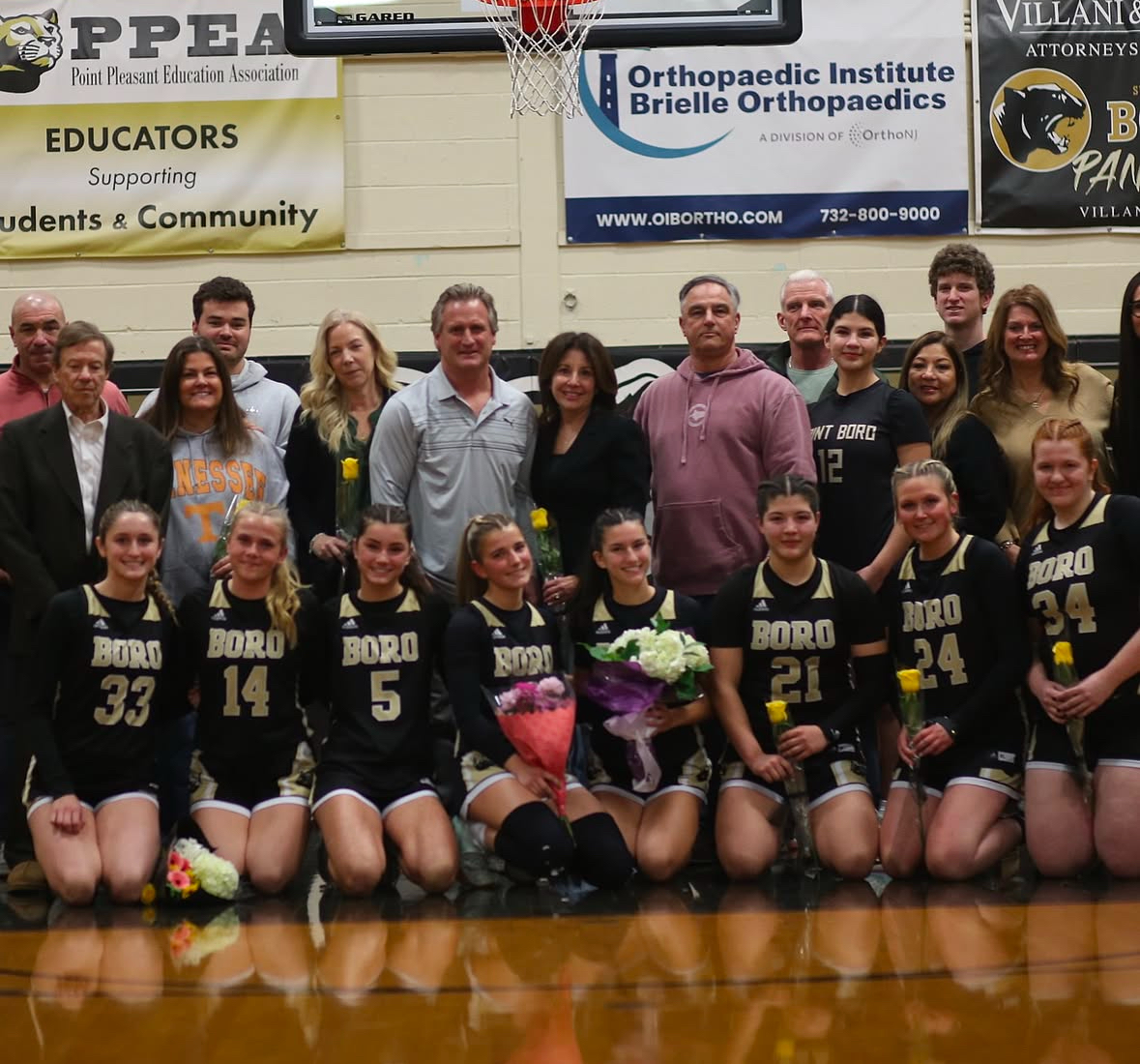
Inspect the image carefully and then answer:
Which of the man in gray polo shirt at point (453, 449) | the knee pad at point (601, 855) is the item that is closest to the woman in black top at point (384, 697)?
the man in gray polo shirt at point (453, 449)

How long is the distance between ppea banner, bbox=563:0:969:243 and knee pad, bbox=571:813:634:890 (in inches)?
144

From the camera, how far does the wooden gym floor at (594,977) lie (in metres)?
2.85

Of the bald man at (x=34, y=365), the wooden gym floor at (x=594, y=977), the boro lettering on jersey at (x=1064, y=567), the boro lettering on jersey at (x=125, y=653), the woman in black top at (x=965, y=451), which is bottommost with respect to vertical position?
the wooden gym floor at (x=594, y=977)

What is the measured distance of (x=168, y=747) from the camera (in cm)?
488

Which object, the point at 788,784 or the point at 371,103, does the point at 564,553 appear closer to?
the point at 788,784

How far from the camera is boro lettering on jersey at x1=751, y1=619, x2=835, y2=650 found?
4566mm

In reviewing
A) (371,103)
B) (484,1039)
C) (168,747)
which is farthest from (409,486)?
(371,103)

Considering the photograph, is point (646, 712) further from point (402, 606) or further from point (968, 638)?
point (968, 638)

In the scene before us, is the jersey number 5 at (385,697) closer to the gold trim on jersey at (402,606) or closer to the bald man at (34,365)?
the gold trim on jersey at (402,606)

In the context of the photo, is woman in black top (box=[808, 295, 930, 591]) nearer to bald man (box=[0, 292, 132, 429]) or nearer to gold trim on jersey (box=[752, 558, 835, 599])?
gold trim on jersey (box=[752, 558, 835, 599])

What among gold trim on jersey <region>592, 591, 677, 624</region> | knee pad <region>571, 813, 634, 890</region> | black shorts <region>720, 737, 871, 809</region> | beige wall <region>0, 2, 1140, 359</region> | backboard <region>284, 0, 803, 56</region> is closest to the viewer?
knee pad <region>571, 813, 634, 890</region>

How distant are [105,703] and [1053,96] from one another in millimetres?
5264

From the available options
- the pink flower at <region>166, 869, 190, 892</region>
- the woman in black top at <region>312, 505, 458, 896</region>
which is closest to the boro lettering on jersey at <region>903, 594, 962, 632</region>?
the woman in black top at <region>312, 505, 458, 896</region>

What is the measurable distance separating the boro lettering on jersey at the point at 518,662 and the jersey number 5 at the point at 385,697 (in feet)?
1.03
